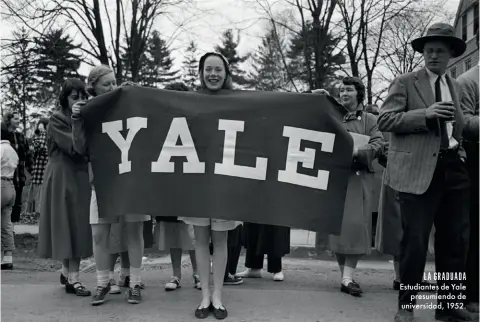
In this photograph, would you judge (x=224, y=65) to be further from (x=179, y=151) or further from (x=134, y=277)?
(x=134, y=277)

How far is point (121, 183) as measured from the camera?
13.8 feet

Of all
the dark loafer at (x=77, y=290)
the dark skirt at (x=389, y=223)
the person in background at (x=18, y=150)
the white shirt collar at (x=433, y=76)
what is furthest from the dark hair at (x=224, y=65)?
the person in background at (x=18, y=150)

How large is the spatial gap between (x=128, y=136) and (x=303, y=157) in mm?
1403

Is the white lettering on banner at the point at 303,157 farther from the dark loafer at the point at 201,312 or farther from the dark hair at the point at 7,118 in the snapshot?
the dark hair at the point at 7,118

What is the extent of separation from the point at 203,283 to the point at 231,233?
1.36 m

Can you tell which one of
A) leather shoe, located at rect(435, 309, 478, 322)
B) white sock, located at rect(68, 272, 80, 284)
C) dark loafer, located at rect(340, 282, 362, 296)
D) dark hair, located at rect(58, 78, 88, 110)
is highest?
dark hair, located at rect(58, 78, 88, 110)

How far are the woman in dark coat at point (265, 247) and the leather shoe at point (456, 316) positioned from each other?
1943 millimetres

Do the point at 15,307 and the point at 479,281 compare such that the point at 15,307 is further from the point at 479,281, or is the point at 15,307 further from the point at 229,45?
the point at 229,45

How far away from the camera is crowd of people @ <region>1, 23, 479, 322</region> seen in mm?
3744

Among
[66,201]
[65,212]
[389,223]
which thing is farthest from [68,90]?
[389,223]

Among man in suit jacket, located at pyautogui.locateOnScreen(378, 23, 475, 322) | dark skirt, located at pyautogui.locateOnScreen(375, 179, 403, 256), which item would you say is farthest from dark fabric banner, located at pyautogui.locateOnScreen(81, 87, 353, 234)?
dark skirt, located at pyautogui.locateOnScreen(375, 179, 403, 256)

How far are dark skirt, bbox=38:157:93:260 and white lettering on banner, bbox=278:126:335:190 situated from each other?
1992mm

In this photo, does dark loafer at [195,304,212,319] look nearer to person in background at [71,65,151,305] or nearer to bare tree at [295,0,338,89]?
person in background at [71,65,151,305]

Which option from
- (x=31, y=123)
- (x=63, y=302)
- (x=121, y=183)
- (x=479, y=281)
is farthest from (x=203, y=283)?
(x=31, y=123)
